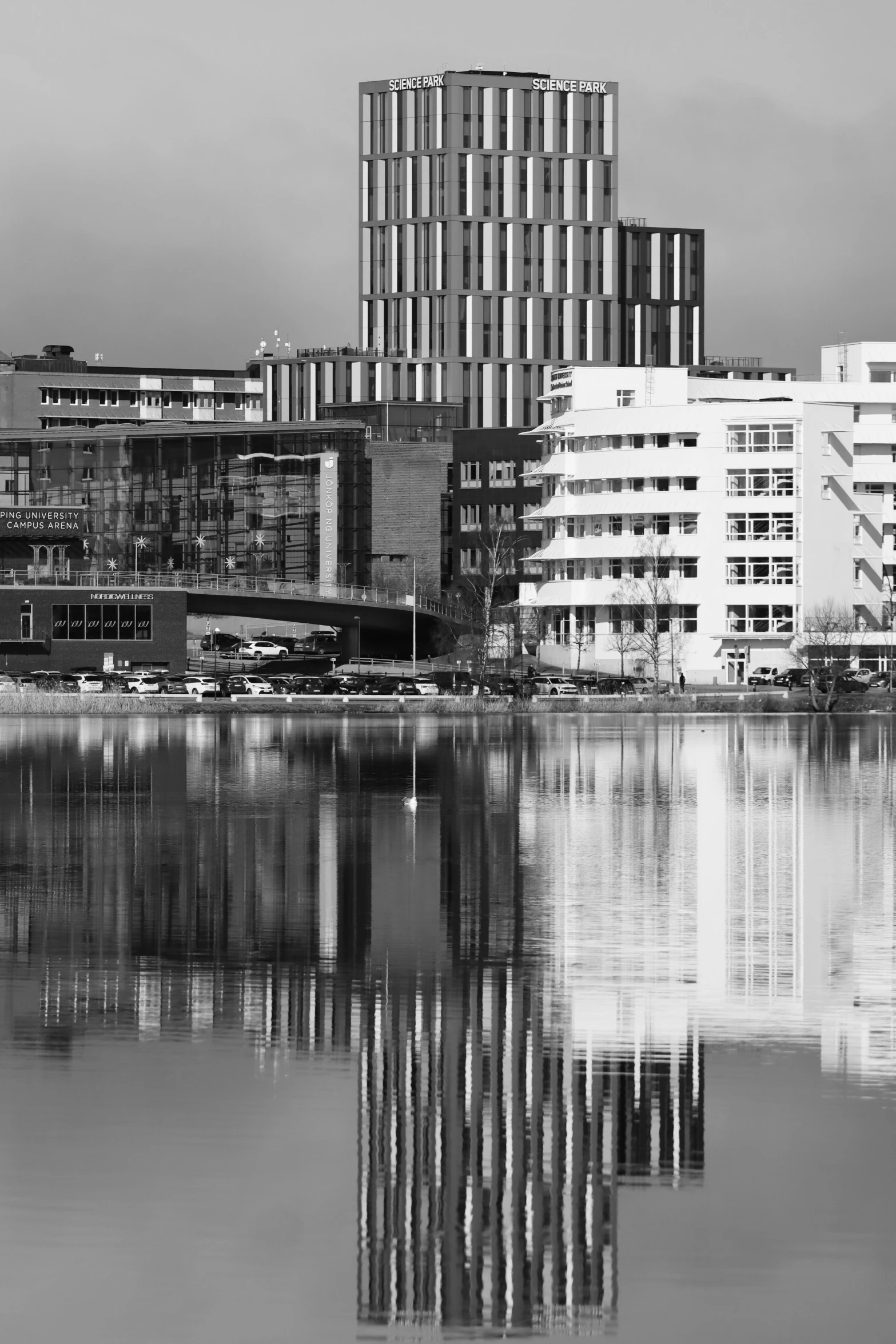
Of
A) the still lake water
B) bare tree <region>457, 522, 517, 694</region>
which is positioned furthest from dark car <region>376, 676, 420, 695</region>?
the still lake water

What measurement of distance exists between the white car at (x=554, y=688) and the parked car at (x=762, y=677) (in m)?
11.7

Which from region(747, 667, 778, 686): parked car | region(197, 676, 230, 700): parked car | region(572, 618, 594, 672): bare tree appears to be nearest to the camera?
region(197, 676, 230, 700): parked car

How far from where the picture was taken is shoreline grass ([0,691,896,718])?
125m

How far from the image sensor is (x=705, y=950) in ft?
98.1

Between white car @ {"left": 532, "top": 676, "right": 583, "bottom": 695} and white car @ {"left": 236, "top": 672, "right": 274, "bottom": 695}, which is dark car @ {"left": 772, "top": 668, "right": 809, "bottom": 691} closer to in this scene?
white car @ {"left": 532, "top": 676, "right": 583, "bottom": 695}

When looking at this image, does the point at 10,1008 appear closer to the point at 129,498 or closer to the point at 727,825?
the point at 727,825

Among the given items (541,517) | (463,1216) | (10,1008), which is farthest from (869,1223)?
(541,517)

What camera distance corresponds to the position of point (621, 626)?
148 m

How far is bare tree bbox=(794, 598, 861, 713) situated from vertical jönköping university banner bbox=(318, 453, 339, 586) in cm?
4224

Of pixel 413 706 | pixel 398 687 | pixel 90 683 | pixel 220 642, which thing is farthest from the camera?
pixel 220 642

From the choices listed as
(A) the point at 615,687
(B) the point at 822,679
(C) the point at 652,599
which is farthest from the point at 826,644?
(A) the point at 615,687

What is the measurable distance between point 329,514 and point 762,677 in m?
44.6

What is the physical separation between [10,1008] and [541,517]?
13305 cm

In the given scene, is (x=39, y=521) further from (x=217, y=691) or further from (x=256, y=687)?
(x=217, y=691)
